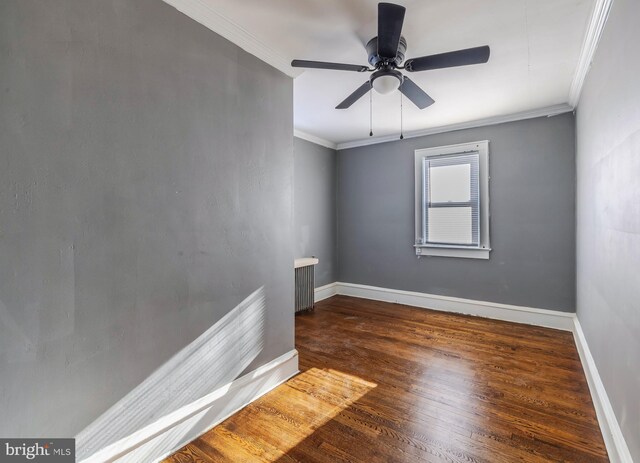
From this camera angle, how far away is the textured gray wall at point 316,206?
4617 millimetres

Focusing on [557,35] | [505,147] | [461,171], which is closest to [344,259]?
[461,171]

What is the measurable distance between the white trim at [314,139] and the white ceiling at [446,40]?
1049mm

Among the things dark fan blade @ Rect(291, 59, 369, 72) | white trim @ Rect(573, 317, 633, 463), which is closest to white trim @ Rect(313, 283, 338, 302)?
white trim @ Rect(573, 317, 633, 463)

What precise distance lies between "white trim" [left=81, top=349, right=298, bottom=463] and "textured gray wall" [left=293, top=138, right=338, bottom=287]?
92.9 inches

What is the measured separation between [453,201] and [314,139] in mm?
2211

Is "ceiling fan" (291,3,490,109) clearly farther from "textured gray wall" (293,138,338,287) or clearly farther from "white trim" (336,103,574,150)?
"textured gray wall" (293,138,338,287)

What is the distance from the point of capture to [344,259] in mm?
5328

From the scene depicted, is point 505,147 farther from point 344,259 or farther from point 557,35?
point 344,259

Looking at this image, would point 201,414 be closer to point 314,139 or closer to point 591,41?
point 591,41

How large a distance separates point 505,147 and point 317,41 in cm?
288

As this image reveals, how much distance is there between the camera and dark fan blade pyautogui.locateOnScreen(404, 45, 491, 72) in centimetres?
184

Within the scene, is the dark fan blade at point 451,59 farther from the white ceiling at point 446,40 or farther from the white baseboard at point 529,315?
the white baseboard at point 529,315

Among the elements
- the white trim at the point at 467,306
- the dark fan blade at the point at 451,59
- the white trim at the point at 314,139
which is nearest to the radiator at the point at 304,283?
the white trim at the point at 467,306

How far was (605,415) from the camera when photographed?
1.80 m
